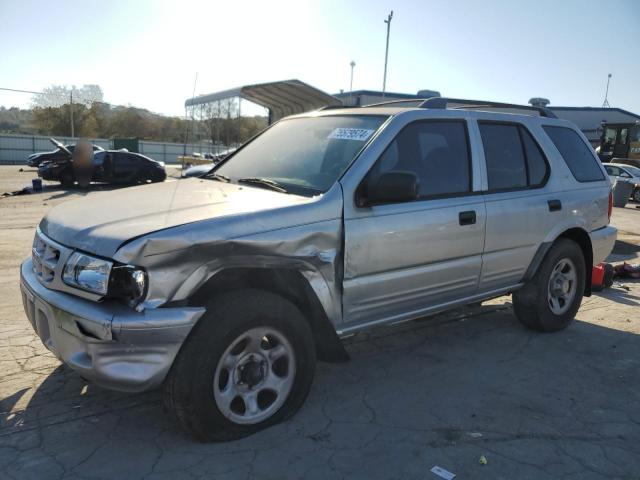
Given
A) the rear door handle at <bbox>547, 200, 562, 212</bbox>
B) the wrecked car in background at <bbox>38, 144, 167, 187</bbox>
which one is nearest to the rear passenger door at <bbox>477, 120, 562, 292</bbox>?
the rear door handle at <bbox>547, 200, 562, 212</bbox>

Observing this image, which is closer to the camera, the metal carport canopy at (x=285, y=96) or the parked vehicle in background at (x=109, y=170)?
the metal carport canopy at (x=285, y=96)

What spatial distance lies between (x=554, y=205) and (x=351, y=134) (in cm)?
208

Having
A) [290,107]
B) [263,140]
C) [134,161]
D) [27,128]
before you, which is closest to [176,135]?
[27,128]

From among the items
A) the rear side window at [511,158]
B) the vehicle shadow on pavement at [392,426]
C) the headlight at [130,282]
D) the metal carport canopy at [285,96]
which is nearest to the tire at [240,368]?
the vehicle shadow on pavement at [392,426]

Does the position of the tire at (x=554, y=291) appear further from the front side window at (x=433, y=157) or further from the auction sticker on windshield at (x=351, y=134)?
the auction sticker on windshield at (x=351, y=134)

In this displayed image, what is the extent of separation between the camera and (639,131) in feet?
91.6

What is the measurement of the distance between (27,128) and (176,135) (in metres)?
17.3

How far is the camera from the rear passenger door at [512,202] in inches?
167

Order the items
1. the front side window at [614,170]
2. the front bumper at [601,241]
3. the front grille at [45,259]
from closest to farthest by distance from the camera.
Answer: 1. the front grille at [45,259]
2. the front bumper at [601,241]
3. the front side window at [614,170]

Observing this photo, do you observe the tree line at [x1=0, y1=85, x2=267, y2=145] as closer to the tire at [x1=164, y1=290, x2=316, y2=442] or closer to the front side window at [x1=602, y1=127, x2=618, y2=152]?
the front side window at [x1=602, y1=127, x2=618, y2=152]

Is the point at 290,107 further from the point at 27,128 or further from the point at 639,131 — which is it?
the point at 27,128

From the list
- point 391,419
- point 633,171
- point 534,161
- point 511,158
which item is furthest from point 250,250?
point 633,171

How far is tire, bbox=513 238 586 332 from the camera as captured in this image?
4.83 metres

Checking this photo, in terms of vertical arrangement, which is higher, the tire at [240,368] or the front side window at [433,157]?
the front side window at [433,157]
